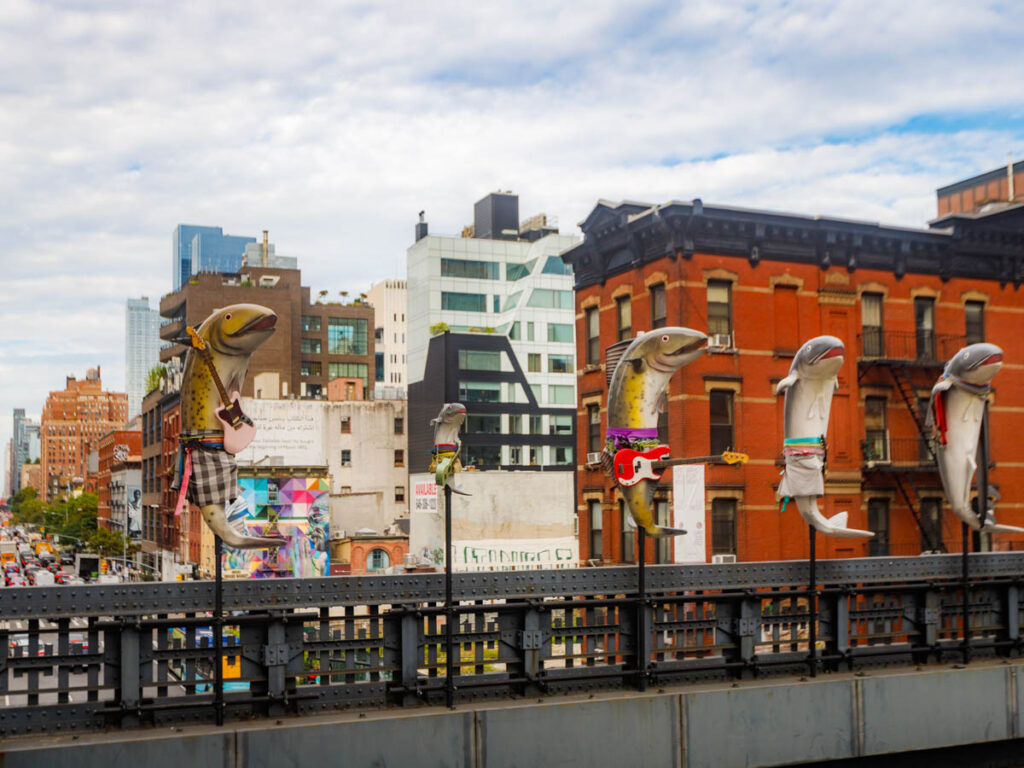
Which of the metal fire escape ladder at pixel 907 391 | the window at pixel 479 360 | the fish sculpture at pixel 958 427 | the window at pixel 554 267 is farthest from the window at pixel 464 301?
the fish sculpture at pixel 958 427

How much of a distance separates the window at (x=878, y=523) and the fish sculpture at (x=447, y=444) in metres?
28.4

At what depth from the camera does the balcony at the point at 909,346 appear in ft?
131

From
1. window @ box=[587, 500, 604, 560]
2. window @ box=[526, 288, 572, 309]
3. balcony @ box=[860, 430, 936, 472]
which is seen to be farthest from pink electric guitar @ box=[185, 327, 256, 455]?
window @ box=[526, 288, 572, 309]

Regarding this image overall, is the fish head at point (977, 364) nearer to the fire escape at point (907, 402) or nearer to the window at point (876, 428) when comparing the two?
the fire escape at point (907, 402)

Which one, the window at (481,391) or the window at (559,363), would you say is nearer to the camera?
the window at (481,391)

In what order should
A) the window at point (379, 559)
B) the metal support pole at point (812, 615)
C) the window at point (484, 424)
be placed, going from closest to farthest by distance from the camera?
1. the metal support pole at point (812, 615)
2. the window at point (379, 559)
3. the window at point (484, 424)

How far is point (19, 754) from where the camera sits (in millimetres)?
10336

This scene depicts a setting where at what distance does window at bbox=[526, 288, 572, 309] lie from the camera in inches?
3679

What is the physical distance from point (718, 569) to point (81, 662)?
734 cm

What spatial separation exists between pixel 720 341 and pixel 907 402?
7491 millimetres

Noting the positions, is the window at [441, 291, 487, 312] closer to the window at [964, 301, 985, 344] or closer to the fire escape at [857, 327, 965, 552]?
the window at [964, 301, 985, 344]

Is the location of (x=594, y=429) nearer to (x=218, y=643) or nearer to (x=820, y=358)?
(x=820, y=358)

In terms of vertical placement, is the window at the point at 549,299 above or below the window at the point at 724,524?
above

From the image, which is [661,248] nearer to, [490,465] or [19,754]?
[19,754]
